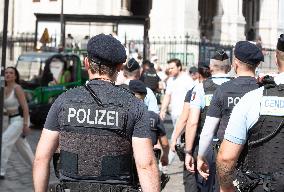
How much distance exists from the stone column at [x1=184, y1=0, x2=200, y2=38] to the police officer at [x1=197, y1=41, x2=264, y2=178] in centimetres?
2815

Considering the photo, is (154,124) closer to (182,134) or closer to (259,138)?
(182,134)

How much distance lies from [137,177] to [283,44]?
123 cm

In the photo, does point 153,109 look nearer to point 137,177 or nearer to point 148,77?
point 137,177

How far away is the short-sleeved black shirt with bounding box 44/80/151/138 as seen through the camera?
344cm

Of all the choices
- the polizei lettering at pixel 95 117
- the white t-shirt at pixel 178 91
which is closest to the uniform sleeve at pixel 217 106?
the polizei lettering at pixel 95 117

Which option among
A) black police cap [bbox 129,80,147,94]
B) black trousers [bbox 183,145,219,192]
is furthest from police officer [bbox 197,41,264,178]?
black police cap [bbox 129,80,147,94]

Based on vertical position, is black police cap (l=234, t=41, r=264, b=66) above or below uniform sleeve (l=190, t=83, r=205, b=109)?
above

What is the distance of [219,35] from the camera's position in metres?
37.7

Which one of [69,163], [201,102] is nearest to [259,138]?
[69,163]

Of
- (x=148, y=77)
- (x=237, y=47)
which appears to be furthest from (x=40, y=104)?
(x=237, y=47)

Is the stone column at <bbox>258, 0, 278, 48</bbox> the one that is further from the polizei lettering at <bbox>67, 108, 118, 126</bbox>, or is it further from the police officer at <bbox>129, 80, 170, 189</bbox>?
the polizei lettering at <bbox>67, 108, 118, 126</bbox>

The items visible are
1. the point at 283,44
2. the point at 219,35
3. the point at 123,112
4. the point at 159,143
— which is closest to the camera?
the point at 123,112

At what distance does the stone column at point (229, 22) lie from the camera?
37.5m

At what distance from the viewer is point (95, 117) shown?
11.3 ft
